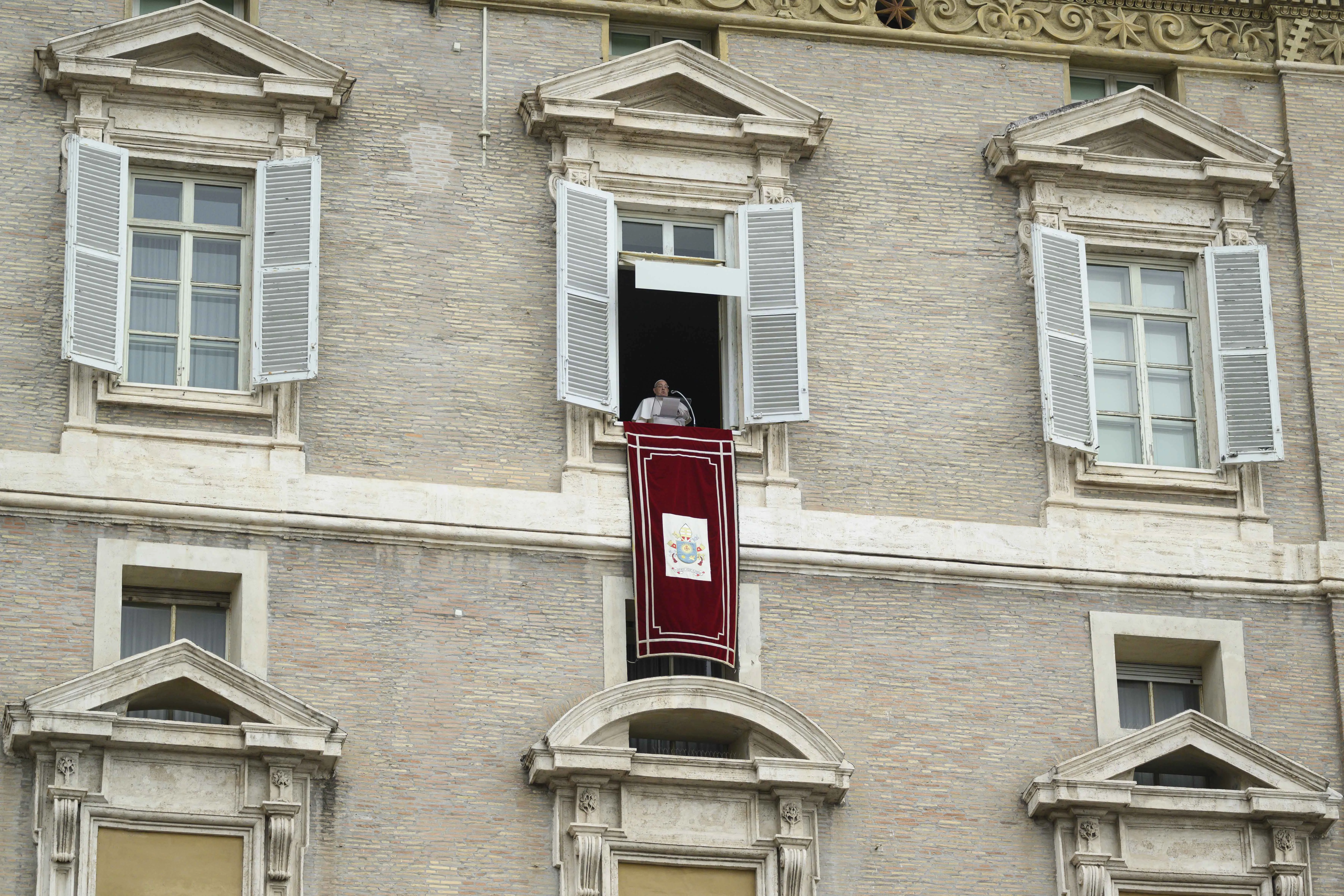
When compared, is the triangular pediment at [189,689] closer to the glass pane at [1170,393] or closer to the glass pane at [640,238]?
the glass pane at [640,238]

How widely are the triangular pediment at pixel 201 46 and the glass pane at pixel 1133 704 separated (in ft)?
30.8

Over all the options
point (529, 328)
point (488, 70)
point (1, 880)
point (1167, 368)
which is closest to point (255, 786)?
point (1, 880)

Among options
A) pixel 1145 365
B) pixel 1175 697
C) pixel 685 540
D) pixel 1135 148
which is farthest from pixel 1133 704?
pixel 1135 148

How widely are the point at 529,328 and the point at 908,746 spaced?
5.24 m

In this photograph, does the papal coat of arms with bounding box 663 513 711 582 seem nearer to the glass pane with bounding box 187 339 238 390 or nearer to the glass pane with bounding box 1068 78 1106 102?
the glass pane with bounding box 187 339 238 390

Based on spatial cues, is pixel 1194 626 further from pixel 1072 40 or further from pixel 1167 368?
pixel 1072 40

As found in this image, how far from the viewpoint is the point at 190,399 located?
2788 cm

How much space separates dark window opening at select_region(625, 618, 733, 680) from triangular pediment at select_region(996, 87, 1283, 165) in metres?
6.32

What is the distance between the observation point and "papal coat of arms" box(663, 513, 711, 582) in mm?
27984

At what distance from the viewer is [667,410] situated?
95.5 ft

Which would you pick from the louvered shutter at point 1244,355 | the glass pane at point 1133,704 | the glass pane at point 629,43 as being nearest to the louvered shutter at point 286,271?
the glass pane at point 629,43

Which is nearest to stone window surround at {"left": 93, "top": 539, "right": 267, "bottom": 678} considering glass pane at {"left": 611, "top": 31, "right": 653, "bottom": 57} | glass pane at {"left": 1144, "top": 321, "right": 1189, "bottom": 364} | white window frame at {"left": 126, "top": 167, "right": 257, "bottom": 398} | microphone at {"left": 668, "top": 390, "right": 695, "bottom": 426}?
white window frame at {"left": 126, "top": 167, "right": 257, "bottom": 398}

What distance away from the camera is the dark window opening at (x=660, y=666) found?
28078 millimetres

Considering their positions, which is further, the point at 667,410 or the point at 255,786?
the point at 667,410
